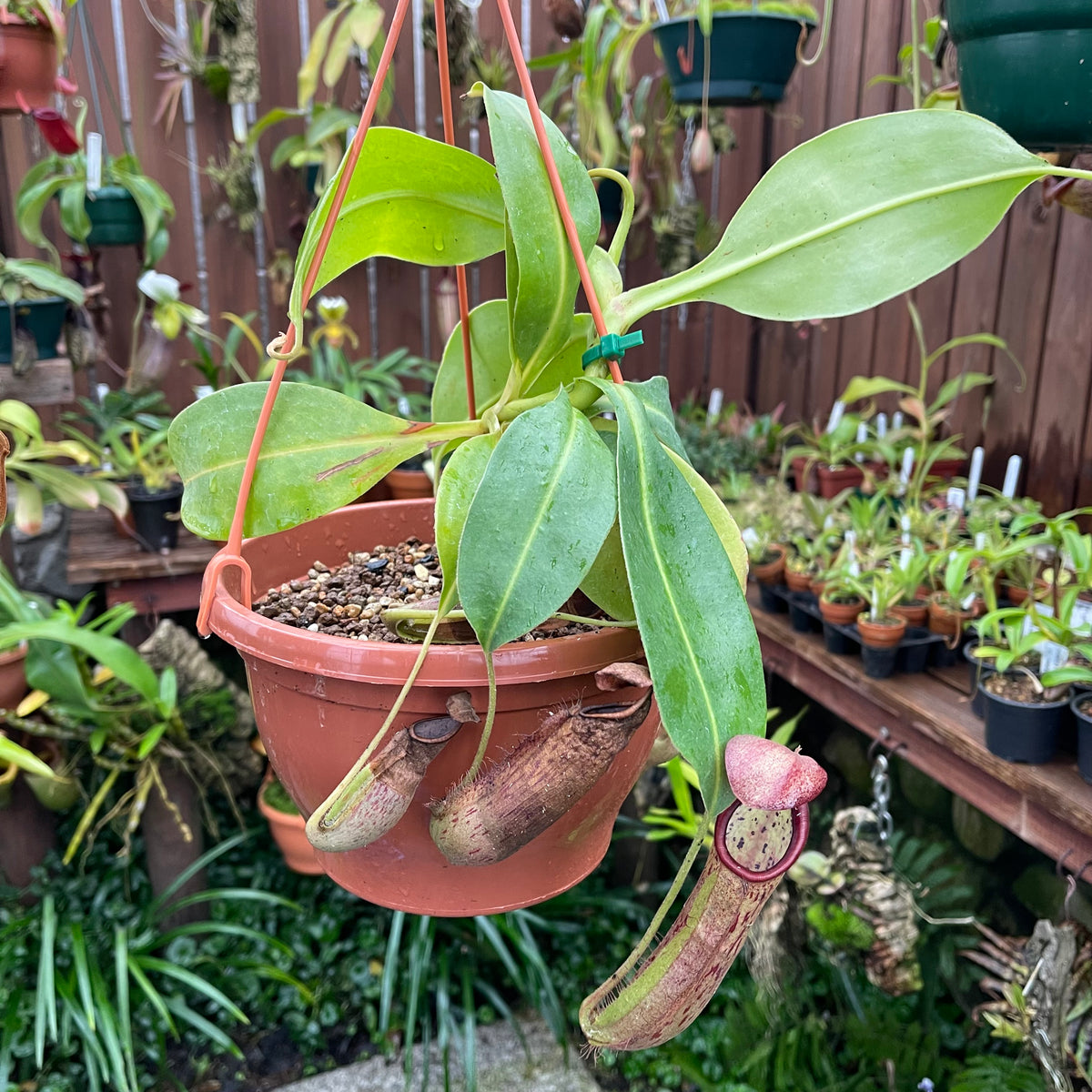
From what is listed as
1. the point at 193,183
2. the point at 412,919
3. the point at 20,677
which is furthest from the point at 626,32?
the point at 412,919

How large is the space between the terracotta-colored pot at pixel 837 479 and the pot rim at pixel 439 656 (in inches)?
75.1

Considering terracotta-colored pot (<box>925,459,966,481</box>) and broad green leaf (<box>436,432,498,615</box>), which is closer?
broad green leaf (<box>436,432,498,615</box>)

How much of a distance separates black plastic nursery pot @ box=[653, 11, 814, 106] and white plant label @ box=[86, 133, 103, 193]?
4.22ft

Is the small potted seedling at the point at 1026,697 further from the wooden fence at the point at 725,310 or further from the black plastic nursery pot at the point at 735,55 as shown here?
the black plastic nursery pot at the point at 735,55

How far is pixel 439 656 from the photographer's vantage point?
0.52 meters

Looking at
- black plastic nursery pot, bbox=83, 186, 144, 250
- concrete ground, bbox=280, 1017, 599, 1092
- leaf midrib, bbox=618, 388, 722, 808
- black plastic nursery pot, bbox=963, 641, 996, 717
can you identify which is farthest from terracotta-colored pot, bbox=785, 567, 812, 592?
black plastic nursery pot, bbox=83, 186, 144, 250

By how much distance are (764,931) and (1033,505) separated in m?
0.99

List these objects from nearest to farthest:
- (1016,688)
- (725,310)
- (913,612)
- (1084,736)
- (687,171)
Result: (1084,736), (1016,688), (913,612), (687,171), (725,310)

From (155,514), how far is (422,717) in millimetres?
1648

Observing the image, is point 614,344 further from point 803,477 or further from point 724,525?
point 803,477

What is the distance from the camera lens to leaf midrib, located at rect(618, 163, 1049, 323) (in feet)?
1.74

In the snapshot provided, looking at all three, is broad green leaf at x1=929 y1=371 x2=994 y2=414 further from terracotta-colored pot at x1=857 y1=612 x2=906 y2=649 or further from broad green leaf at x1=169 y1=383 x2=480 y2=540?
broad green leaf at x1=169 y1=383 x2=480 y2=540

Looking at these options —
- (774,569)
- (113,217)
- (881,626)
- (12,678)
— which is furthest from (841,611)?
(113,217)

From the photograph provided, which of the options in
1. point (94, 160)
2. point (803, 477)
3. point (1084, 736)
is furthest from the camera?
point (803, 477)
